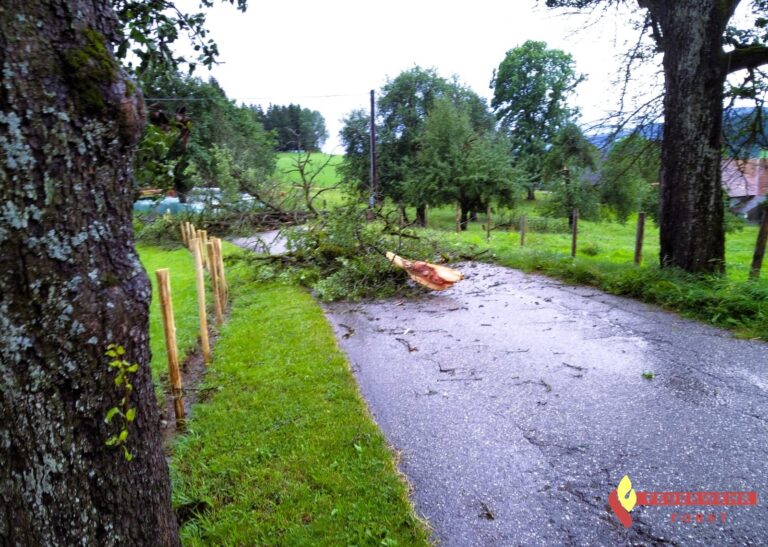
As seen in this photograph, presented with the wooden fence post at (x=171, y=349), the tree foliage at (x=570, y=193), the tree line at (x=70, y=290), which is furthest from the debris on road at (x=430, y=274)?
the tree foliage at (x=570, y=193)

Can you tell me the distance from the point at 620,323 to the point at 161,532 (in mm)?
5740

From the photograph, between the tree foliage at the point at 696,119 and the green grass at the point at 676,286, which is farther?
the tree foliage at the point at 696,119

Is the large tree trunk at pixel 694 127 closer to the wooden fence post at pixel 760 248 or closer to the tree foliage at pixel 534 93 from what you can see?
the wooden fence post at pixel 760 248

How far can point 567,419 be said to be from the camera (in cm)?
357

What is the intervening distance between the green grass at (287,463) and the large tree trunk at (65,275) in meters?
1.12

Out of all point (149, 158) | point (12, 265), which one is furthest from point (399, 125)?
point (12, 265)

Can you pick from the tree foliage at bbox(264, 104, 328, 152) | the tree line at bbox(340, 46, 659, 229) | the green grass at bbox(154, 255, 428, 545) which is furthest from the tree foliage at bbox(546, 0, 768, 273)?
the tree foliage at bbox(264, 104, 328, 152)

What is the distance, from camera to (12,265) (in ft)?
4.16

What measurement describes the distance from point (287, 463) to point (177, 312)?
580 centimetres

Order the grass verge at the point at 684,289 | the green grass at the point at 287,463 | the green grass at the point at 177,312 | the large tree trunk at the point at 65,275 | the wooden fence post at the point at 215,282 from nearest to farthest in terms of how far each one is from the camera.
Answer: the large tree trunk at the point at 65,275
the green grass at the point at 287,463
the grass verge at the point at 684,289
the green grass at the point at 177,312
the wooden fence post at the point at 215,282

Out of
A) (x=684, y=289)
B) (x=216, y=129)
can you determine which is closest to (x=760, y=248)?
(x=684, y=289)

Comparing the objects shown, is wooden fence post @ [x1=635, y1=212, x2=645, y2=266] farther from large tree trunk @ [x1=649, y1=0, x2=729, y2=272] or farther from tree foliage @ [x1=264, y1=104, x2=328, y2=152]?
tree foliage @ [x1=264, y1=104, x2=328, y2=152]

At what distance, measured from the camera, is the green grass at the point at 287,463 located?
8.13 feet

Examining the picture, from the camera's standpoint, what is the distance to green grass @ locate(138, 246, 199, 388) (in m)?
5.58
